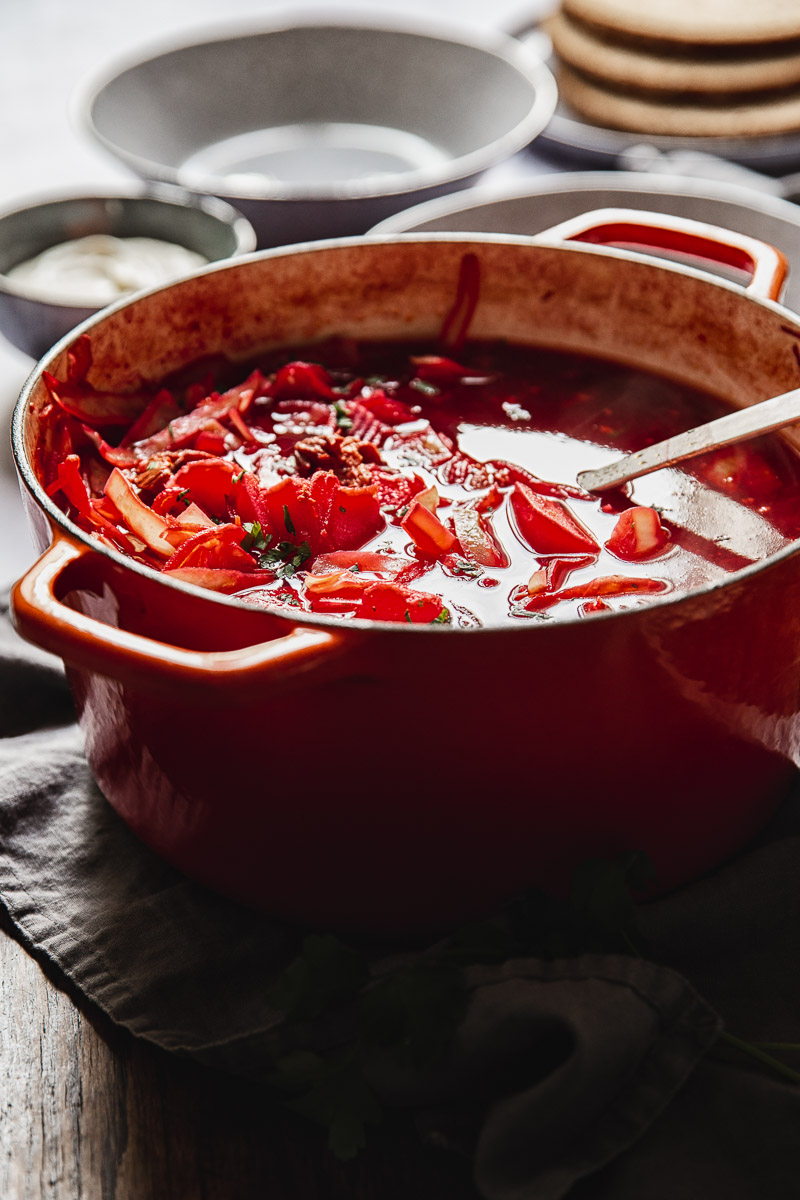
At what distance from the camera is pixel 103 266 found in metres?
1.77

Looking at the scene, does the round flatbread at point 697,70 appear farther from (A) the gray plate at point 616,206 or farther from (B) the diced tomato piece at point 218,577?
(B) the diced tomato piece at point 218,577

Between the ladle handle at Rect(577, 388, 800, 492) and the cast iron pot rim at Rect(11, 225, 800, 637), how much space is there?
0.13 metres

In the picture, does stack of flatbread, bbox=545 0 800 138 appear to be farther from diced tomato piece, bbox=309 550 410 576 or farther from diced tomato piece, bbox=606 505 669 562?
diced tomato piece, bbox=309 550 410 576

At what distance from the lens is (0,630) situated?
55.3 inches

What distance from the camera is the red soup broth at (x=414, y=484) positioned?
45.3 inches

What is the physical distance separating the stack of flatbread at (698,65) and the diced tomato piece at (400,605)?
1.46m

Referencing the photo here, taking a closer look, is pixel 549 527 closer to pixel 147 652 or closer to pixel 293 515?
pixel 293 515

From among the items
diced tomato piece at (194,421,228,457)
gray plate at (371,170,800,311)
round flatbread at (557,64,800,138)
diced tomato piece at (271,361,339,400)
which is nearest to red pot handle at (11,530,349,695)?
diced tomato piece at (194,421,228,457)

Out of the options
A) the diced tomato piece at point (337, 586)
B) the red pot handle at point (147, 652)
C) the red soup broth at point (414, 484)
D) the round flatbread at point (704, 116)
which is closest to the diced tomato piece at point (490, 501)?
the red soup broth at point (414, 484)

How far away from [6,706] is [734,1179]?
881mm

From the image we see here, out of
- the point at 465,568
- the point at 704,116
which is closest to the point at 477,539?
the point at 465,568

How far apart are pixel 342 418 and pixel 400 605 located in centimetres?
48

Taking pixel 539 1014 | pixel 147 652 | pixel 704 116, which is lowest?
pixel 539 1014

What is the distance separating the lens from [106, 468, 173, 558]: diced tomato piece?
1.19m
